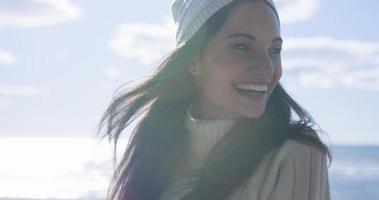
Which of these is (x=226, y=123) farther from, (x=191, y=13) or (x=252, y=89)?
(x=191, y=13)

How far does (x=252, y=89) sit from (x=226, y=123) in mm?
248

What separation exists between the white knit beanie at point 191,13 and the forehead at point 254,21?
1.6 inches

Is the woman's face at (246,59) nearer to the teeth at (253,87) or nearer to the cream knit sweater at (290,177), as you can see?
the teeth at (253,87)

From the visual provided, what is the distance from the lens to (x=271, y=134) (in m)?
2.49

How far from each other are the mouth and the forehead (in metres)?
0.15

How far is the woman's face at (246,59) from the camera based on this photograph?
2.41 metres

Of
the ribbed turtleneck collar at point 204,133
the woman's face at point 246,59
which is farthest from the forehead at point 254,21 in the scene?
the ribbed turtleneck collar at point 204,133

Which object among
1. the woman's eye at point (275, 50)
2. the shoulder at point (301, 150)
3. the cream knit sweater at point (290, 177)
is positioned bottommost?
the cream knit sweater at point (290, 177)

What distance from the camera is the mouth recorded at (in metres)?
2.40

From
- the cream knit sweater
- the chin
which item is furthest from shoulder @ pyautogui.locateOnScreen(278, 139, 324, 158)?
the chin

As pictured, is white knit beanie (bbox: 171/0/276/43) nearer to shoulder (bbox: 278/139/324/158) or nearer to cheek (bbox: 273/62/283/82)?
cheek (bbox: 273/62/283/82)

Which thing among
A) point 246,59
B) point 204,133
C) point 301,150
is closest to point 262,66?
point 246,59

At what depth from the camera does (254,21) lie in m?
2.45

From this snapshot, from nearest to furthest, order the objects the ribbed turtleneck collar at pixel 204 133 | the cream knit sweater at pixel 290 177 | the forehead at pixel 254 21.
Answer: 1. the cream knit sweater at pixel 290 177
2. the forehead at pixel 254 21
3. the ribbed turtleneck collar at pixel 204 133
